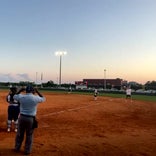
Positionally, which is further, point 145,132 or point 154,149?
point 145,132

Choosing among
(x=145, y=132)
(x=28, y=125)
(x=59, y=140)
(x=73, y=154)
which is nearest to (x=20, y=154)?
(x=28, y=125)

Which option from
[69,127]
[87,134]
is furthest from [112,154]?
[69,127]

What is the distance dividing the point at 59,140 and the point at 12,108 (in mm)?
3088

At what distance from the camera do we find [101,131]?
49.9 ft

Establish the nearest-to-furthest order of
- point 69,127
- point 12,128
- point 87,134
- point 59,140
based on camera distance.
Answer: point 59,140 → point 87,134 → point 12,128 → point 69,127

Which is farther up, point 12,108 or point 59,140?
point 12,108

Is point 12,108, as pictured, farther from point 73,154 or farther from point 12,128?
point 73,154

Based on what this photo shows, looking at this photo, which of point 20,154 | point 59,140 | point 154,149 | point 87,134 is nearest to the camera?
point 20,154

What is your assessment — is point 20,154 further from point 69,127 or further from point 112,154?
point 69,127

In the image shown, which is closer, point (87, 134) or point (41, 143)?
point (41, 143)

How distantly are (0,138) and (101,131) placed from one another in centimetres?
467

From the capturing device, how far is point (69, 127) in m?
16.2

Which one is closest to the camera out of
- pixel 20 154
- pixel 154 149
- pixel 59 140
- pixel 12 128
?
pixel 20 154

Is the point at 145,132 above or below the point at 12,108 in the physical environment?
below
